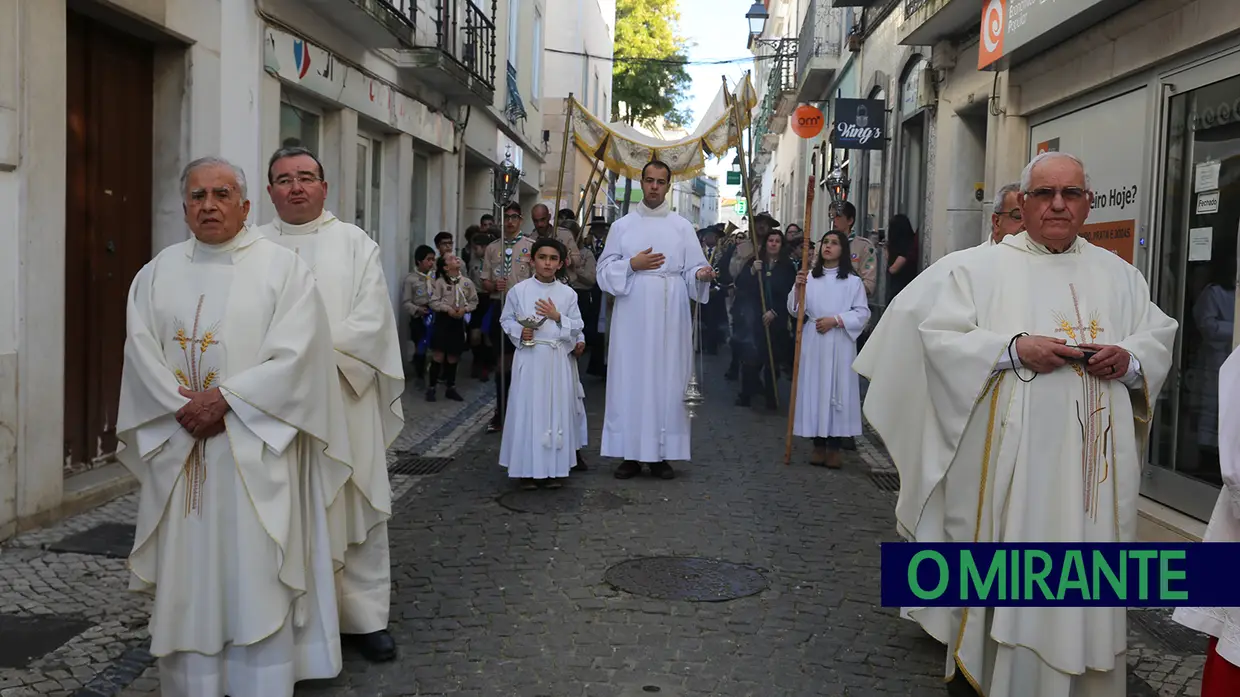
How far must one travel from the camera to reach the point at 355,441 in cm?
480

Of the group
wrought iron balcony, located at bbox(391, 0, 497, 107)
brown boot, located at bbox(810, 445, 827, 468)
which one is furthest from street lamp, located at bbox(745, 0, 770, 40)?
brown boot, located at bbox(810, 445, 827, 468)

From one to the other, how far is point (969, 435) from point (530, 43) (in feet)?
78.3

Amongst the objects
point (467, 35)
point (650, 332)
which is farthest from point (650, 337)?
point (467, 35)

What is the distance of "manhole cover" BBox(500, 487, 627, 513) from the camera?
24.7ft

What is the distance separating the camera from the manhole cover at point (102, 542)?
616 cm

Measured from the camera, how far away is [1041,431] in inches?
163

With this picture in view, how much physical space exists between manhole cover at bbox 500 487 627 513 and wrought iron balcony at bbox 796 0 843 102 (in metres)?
17.1

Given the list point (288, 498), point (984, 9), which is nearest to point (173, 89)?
point (288, 498)

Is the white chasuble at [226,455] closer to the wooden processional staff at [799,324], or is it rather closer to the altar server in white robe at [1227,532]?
the altar server in white robe at [1227,532]

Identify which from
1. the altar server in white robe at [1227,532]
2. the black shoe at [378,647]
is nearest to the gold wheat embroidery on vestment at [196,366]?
the black shoe at [378,647]

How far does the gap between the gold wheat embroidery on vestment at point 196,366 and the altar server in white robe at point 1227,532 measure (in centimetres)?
305

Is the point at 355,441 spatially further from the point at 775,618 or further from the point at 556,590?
the point at 775,618

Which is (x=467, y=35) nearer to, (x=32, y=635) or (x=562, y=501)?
(x=562, y=501)

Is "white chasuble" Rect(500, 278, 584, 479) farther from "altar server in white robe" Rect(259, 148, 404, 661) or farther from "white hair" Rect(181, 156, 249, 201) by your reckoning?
"white hair" Rect(181, 156, 249, 201)
